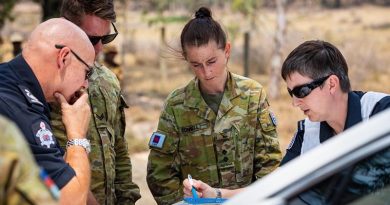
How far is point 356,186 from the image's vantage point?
6.31 ft

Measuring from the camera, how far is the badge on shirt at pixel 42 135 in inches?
99.5

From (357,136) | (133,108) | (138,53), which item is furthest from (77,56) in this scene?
(138,53)

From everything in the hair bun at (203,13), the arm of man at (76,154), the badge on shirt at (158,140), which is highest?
the hair bun at (203,13)

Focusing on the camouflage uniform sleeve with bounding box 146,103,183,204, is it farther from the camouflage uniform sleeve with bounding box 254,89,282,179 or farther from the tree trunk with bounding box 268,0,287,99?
the tree trunk with bounding box 268,0,287,99

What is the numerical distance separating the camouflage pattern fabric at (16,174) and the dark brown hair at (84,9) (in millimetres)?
1705

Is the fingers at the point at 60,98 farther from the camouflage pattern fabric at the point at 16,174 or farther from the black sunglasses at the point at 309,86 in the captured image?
the camouflage pattern fabric at the point at 16,174

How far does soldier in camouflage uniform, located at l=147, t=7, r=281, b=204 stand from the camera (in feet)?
11.6

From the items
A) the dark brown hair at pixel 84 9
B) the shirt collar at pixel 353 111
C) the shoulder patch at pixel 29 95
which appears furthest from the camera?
the dark brown hair at pixel 84 9

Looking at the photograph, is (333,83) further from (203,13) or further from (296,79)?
(203,13)

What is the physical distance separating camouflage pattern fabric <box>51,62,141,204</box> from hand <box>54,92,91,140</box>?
0.26m

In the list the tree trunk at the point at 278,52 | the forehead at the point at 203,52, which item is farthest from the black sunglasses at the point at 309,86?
the tree trunk at the point at 278,52

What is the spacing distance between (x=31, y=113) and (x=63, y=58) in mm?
273

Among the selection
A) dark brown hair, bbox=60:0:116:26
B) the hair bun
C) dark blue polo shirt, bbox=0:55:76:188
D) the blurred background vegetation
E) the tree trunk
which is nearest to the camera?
dark blue polo shirt, bbox=0:55:76:188

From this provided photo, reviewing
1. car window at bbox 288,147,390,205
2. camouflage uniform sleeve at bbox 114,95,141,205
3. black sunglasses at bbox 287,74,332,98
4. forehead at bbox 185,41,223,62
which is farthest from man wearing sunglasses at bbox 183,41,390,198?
camouflage uniform sleeve at bbox 114,95,141,205
